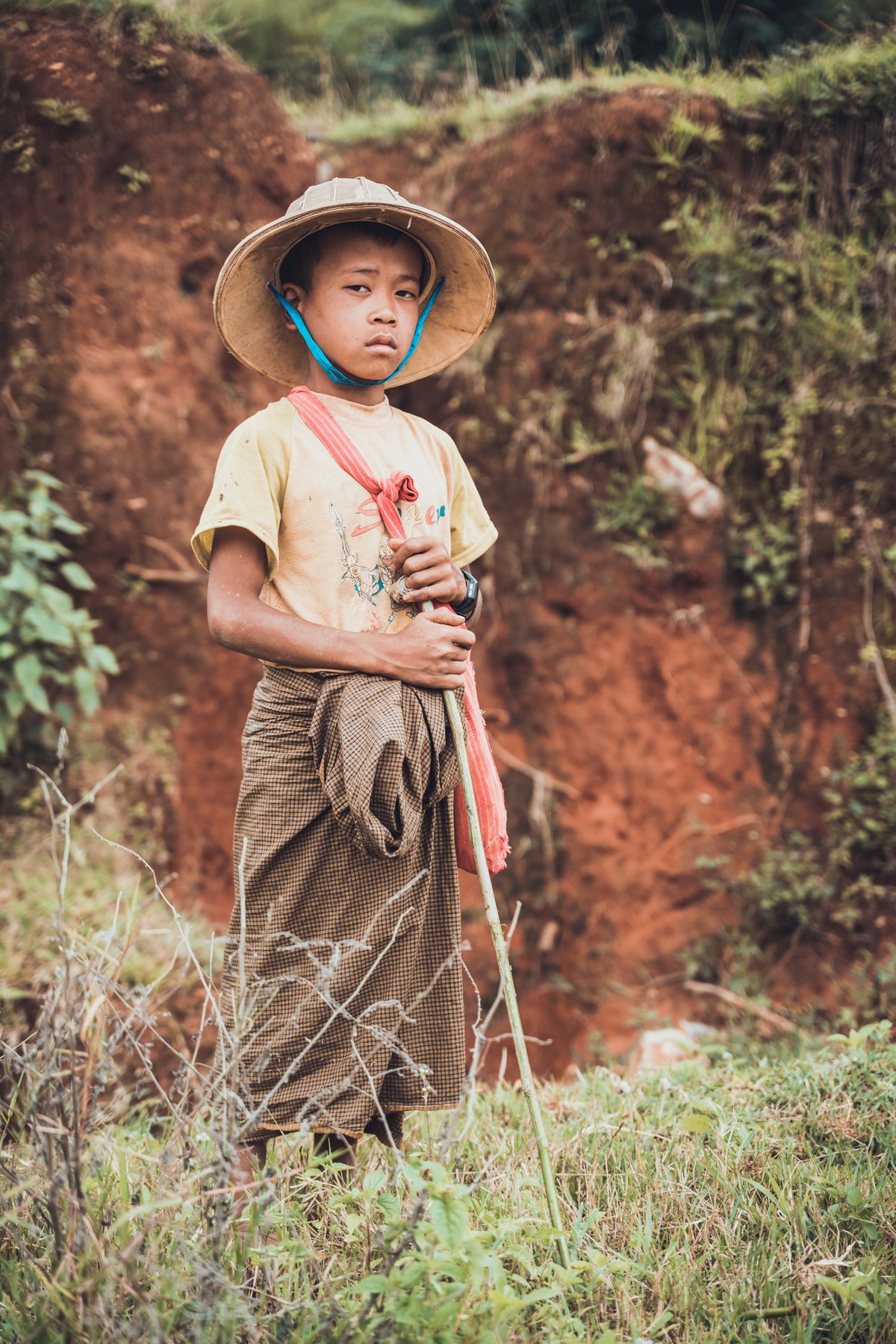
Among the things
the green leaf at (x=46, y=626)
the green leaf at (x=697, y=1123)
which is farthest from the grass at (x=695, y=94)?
the green leaf at (x=697, y=1123)

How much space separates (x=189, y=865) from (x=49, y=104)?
3.58 m

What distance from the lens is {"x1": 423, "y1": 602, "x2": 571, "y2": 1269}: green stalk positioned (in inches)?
62.4

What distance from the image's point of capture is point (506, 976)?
1.62 metres

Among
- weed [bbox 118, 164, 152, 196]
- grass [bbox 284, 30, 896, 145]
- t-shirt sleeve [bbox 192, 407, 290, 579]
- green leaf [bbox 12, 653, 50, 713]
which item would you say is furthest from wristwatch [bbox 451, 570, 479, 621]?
grass [bbox 284, 30, 896, 145]

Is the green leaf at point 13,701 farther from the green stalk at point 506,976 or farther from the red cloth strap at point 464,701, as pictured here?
the green stalk at point 506,976

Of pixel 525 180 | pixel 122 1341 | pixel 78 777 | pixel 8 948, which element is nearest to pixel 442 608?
pixel 122 1341

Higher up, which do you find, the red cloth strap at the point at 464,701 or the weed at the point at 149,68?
the weed at the point at 149,68

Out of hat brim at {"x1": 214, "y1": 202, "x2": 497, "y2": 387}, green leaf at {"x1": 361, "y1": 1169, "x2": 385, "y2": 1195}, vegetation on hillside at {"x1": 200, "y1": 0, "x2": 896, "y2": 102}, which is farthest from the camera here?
vegetation on hillside at {"x1": 200, "y1": 0, "x2": 896, "y2": 102}

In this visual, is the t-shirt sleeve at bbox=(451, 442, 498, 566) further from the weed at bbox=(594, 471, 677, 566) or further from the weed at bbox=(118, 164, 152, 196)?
the weed at bbox=(118, 164, 152, 196)

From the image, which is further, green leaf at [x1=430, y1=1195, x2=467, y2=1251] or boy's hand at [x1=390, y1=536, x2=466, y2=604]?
boy's hand at [x1=390, y1=536, x2=466, y2=604]

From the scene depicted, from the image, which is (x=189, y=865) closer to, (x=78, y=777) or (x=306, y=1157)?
(x=78, y=777)

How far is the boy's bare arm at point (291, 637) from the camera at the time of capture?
1780 mm

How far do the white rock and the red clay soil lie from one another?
11 centimetres

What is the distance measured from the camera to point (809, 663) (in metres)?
4.34
